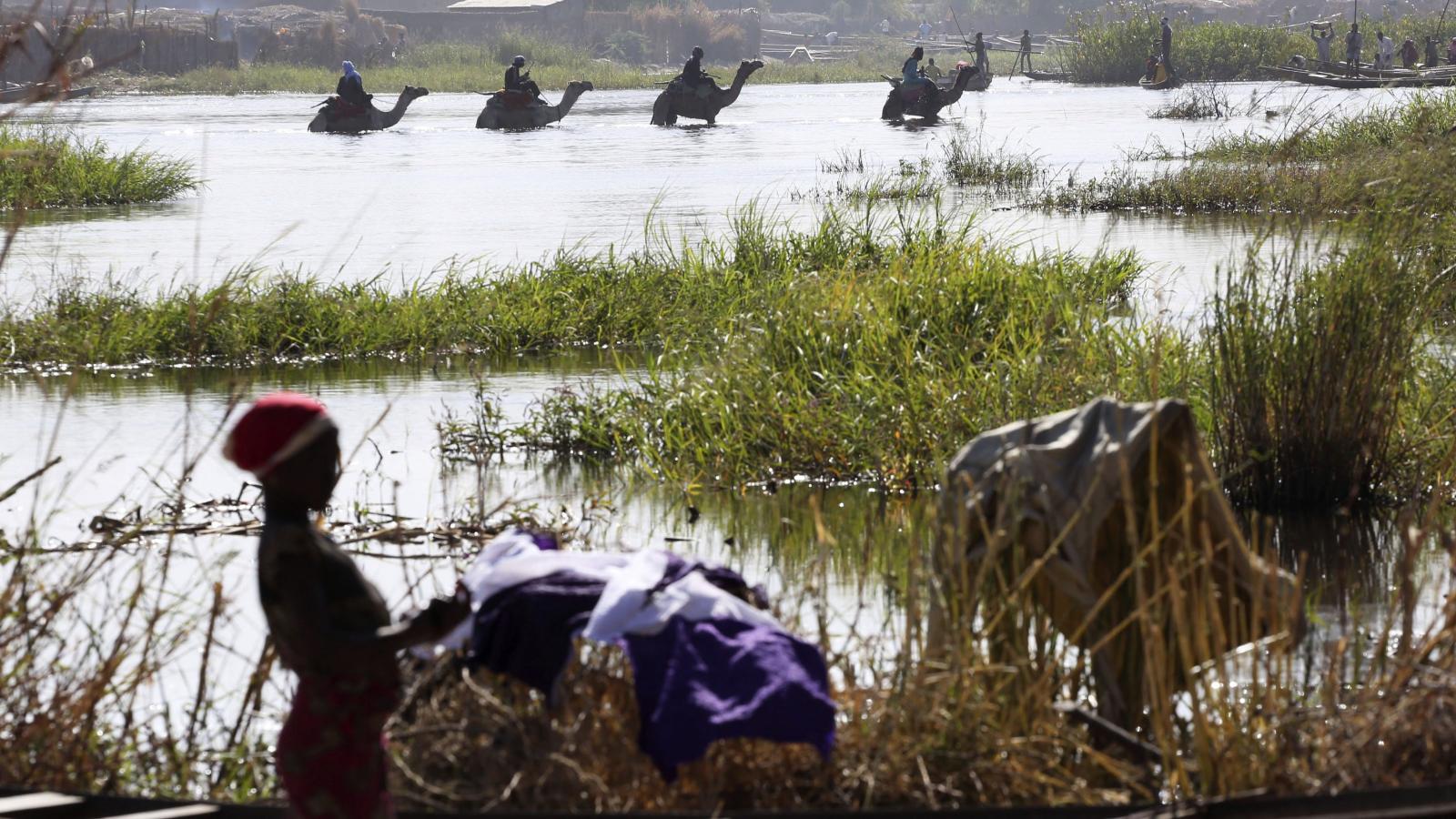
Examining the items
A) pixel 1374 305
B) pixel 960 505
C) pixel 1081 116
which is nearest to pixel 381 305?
pixel 1374 305

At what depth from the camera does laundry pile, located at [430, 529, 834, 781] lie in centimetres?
388

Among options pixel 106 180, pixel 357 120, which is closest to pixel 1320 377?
pixel 106 180

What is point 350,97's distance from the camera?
41.9 m

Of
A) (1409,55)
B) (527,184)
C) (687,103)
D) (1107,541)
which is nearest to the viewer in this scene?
(1107,541)

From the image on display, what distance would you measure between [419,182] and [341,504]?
65.5ft

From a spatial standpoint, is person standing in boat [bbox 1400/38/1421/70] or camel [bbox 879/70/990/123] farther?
person standing in boat [bbox 1400/38/1421/70]

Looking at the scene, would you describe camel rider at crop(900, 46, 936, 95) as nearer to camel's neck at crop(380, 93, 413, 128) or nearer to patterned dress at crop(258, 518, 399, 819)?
camel's neck at crop(380, 93, 413, 128)

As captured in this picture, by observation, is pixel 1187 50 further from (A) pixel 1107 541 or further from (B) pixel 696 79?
(A) pixel 1107 541

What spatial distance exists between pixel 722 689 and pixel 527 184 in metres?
23.6

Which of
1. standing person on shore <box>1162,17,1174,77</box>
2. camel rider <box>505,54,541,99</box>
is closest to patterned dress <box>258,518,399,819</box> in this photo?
camel rider <box>505,54,541,99</box>

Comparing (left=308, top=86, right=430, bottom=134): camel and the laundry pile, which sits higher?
the laundry pile

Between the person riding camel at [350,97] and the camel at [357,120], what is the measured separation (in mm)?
104

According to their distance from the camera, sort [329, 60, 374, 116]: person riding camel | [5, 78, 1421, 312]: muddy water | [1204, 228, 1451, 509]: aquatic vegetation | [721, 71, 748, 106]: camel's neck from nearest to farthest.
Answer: [1204, 228, 1451, 509]: aquatic vegetation
[5, 78, 1421, 312]: muddy water
[329, 60, 374, 116]: person riding camel
[721, 71, 748, 106]: camel's neck

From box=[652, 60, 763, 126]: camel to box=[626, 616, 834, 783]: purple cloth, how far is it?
130 feet
